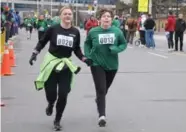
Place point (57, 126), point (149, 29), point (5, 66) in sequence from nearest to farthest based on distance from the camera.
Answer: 1. point (57, 126)
2. point (5, 66)
3. point (149, 29)

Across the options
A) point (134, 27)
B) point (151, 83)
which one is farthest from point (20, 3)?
point (151, 83)

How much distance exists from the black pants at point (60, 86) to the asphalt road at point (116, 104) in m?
0.41

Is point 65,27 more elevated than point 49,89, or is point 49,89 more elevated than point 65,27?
point 65,27

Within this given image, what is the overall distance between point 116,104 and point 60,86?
2604 mm

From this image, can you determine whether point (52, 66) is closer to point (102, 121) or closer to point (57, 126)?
point (57, 126)

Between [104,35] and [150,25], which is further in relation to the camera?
[150,25]

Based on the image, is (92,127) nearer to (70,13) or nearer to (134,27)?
(70,13)

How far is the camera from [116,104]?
32.1 ft

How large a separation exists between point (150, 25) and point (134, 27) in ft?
11.3

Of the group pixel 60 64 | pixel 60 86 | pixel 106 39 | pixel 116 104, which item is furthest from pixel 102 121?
pixel 116 104

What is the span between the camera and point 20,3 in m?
130

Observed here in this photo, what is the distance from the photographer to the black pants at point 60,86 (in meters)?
7.37

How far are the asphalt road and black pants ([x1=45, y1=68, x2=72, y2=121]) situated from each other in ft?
1.35

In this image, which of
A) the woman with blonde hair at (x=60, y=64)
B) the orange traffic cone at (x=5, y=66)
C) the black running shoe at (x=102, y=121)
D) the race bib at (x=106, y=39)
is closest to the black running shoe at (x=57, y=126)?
the woman with blonde hair at (x=60, y=64)
